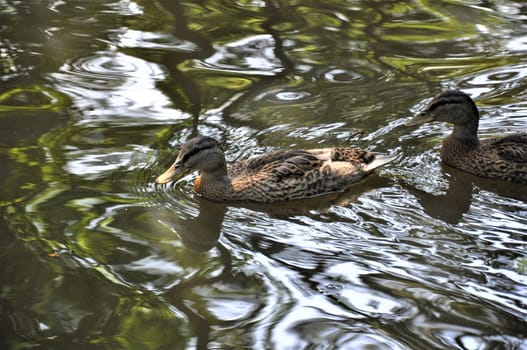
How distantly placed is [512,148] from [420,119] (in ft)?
3.33

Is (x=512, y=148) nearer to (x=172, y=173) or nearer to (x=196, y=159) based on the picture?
(x=196, y=159)

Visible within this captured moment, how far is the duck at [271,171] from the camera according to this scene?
8594 millimetres

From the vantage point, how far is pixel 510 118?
33.0 feet

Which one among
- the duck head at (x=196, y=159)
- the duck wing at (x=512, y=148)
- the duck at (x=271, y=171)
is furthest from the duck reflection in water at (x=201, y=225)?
the duck wing at (x=512, y=148)

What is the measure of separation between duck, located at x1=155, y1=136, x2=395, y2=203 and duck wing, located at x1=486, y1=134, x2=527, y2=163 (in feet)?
3.55

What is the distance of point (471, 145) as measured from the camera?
9445 millimetres

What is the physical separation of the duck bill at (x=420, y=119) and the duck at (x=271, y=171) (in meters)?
0.72

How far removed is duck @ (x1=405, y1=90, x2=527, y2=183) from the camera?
29.6 ft

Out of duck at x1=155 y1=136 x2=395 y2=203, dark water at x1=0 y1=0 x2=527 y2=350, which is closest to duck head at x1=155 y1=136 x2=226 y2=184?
duck at x1=155 y1=136 x2=395 y2=203

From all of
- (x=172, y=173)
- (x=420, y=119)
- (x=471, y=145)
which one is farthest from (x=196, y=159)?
(x=471, y=145)

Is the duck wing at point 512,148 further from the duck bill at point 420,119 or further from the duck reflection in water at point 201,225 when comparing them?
the duck reflection in water at point 201,225

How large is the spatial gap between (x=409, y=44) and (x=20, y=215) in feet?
20.4

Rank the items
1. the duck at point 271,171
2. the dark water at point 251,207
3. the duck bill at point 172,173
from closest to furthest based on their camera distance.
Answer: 1. the dark water at point 251,207
2. the duck bill at point 172,173
3. the duck at point 271,171

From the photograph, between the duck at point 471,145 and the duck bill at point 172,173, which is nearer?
the duck bill at point 172,173
